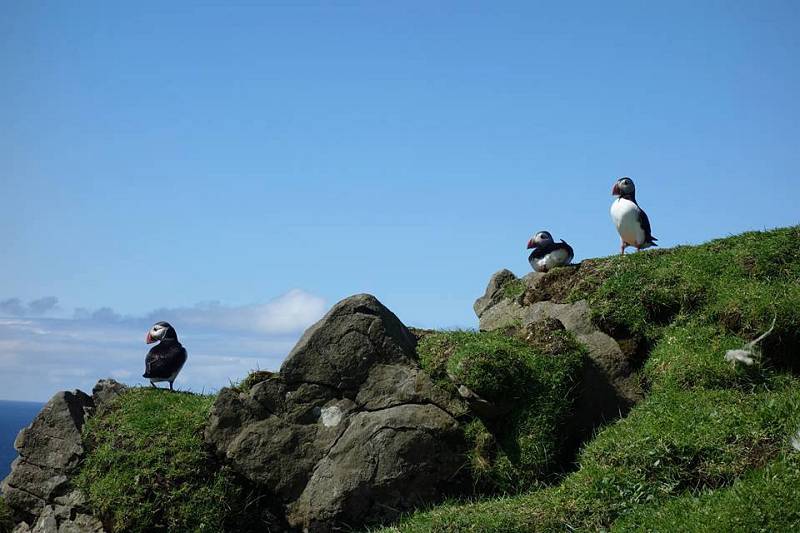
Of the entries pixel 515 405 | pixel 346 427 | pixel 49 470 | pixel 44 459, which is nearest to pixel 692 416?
pixel 515 405

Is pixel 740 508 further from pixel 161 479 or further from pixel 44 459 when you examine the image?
pixel 44 459

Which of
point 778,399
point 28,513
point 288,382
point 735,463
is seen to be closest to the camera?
point 735,463

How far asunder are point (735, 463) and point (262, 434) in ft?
21.2

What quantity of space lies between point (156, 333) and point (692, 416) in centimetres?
990

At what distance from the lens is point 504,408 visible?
12.6 metres

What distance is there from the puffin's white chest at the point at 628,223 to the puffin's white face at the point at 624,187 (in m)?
0.32

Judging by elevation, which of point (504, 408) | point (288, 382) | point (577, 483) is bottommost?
point (577, 483)

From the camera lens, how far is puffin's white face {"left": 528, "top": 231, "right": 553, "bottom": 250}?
16469 mm

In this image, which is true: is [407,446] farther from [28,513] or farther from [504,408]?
[28,513]

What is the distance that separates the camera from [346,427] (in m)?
13.0

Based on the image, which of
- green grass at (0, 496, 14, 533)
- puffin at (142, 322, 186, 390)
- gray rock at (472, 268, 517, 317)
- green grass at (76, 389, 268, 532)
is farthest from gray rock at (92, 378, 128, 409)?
gray rock at (472, 268, 517, 317)

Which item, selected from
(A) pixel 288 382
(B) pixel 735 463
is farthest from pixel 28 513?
(B) pixel 735 463

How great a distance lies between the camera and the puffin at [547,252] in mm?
16297

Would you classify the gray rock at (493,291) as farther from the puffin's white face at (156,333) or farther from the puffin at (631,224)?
the puffin's white face at (156,333)
